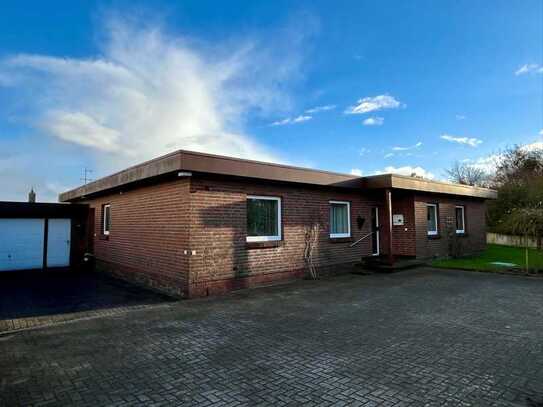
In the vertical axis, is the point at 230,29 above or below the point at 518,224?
above

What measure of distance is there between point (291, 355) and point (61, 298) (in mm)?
6398

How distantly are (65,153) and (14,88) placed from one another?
6740 mm

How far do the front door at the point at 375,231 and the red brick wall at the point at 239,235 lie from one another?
2472mm

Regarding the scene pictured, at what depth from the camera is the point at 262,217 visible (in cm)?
907

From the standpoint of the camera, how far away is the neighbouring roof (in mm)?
7238

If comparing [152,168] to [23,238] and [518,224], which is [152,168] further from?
[518,224]

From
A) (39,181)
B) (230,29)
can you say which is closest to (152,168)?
(230,29)

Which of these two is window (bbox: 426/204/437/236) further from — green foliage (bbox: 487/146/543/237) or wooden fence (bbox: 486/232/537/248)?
wooden fence (bbox: 486/232/537/248)

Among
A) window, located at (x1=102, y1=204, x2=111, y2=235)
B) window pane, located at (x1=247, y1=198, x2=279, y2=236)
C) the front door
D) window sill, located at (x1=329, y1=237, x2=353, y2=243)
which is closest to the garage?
window, located at (x1=102, y1=204, x2=111, y2=235)

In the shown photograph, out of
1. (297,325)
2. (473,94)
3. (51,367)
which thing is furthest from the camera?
(473,94)

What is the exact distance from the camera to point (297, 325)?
5.36 m

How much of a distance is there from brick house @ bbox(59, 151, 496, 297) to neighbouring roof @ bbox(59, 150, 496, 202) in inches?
1.0

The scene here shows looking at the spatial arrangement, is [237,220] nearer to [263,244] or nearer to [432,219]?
[263,244]

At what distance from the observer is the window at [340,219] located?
11.0m
